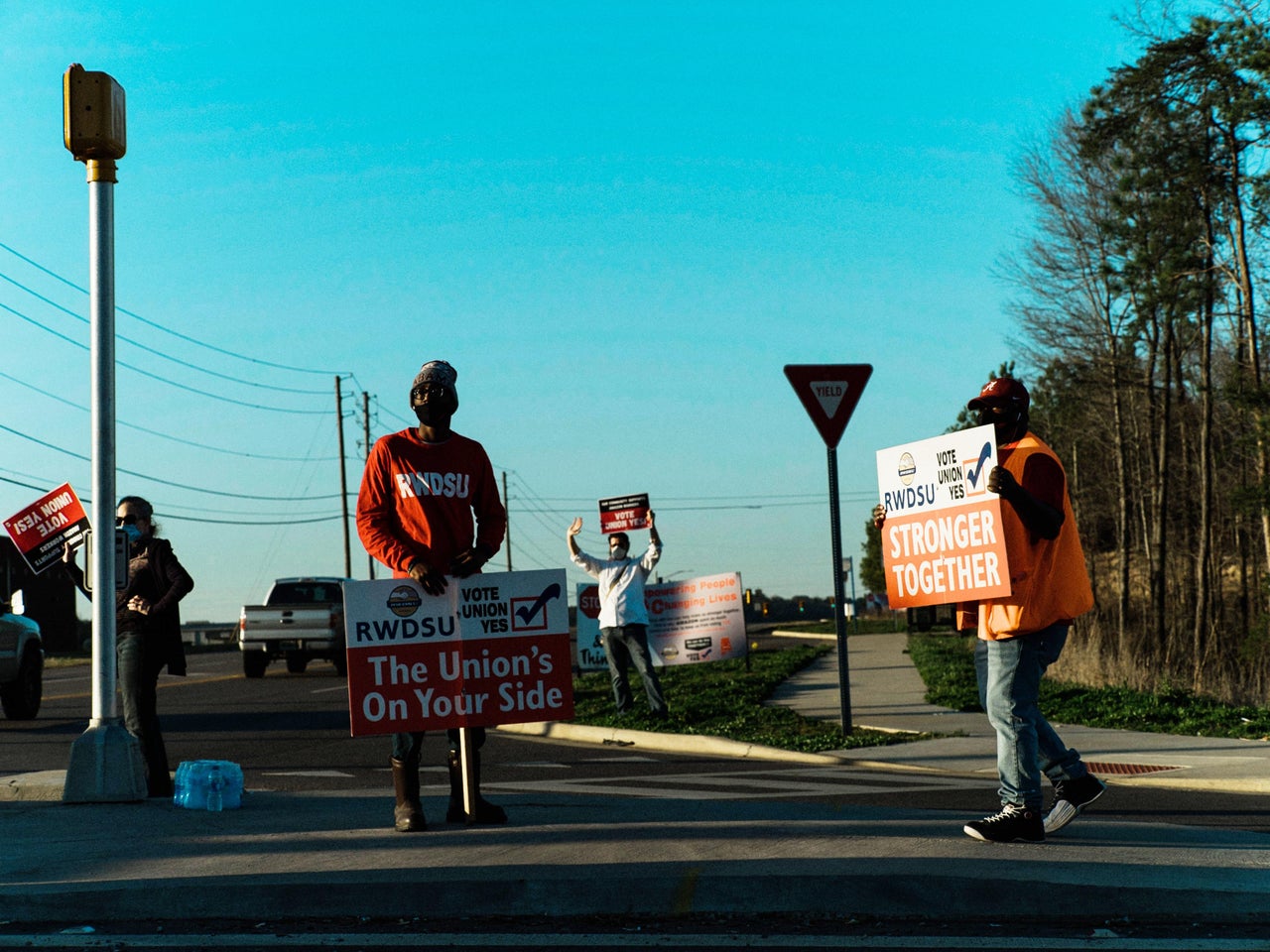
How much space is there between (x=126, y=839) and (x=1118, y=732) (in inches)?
346

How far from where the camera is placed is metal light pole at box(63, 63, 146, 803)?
8.31 metres

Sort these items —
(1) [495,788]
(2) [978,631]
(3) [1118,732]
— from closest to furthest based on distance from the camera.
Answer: (2) [978,631] → (1) [495,788] → (3) [1118,732]

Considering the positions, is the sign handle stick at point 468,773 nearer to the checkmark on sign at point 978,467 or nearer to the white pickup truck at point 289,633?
the checkmark on sign at point 978,467

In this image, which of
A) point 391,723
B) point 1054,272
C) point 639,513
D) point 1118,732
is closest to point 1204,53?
point 1054,272

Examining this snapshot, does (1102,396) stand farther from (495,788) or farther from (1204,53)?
(495,788)

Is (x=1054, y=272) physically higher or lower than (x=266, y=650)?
higher

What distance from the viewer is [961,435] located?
6504 mm

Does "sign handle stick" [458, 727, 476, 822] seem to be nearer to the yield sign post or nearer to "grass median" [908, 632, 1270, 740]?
the yield sign post

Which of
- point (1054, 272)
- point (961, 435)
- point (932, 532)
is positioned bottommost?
point (932, 532)

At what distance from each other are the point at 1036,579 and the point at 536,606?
94.0 inches

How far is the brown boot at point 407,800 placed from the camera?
664 centimetres

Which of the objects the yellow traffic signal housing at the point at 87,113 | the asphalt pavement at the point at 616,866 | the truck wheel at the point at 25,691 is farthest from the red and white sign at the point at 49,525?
the asphalt pavement at the point at 616,866

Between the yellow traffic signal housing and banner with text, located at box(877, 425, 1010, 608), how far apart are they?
525cm

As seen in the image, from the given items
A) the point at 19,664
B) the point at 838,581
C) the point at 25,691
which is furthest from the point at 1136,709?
the point at 25,691
